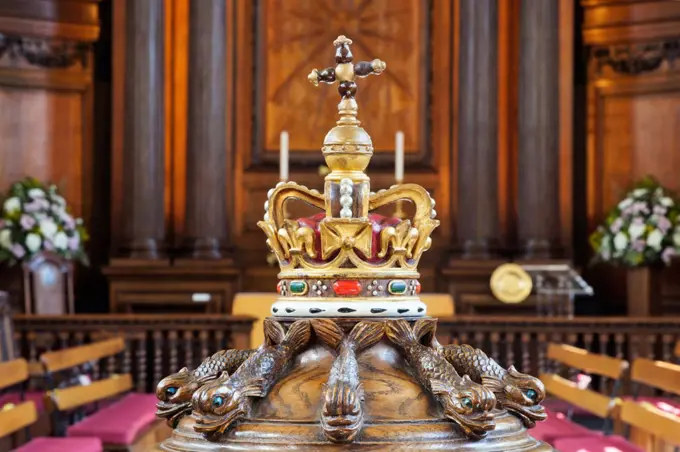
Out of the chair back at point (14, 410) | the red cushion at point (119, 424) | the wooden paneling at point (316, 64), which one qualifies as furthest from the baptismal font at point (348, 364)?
the wooden paneling at point (316, 64)

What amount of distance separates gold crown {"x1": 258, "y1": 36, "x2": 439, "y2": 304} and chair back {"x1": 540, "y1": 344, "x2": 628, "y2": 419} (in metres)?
3.73

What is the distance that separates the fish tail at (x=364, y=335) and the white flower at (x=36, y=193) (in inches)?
337

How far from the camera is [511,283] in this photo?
32.8 feet

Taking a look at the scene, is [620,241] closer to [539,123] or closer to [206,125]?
[539,123]

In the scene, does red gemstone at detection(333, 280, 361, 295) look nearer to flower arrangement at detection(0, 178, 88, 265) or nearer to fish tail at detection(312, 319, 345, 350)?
fish tail at detection(312, 319, 345, 350)

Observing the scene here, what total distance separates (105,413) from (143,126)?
479 cm

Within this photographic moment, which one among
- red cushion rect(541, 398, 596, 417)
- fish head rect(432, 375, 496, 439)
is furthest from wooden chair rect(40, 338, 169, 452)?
fish head rect(432, 375, 496, 439)

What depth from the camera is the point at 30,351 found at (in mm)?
8695

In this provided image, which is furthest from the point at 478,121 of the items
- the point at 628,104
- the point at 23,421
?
the point at 23,421

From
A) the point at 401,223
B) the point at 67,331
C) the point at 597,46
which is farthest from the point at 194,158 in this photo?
the point at 401,223

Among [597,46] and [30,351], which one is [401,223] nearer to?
[30,351]

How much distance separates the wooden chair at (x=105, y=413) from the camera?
571 cm

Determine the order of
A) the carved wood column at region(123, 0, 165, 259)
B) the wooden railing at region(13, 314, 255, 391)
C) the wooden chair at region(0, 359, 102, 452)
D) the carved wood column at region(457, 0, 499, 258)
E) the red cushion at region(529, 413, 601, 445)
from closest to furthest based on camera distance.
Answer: the wooden chair at region(0, 359, 102, 452), the red cushion at region(529, 413, 601, 445), the wooden railing at region(13, 314, 255, 391), the carved wood column at region(123, 0, 165, 259), the carved wood column at region(457, 0, 499, 258)

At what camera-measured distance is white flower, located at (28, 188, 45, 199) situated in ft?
33.7
